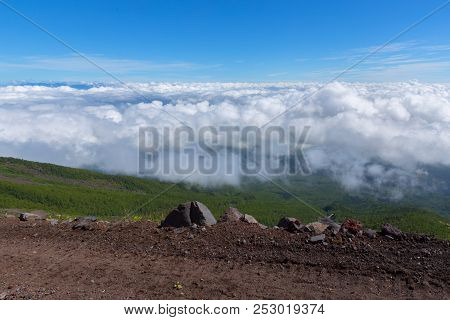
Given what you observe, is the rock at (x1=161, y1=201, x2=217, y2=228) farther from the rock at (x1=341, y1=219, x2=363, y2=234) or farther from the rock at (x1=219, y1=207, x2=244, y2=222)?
the rock at (x1=341, y1=219, x2=363, y2=234)

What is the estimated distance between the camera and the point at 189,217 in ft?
50.0

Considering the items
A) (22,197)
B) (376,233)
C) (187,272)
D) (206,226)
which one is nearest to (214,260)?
(187,272)

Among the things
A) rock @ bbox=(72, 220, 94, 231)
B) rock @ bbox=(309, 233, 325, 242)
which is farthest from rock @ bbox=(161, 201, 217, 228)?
rock @ bbox=(309, 233, 325, 242)

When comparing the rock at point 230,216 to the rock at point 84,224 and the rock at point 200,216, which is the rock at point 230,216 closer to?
the rock at point 200,216

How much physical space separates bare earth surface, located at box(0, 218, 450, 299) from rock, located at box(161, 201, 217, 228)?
78 centimetres

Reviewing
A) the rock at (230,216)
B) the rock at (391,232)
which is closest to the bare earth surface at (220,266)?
the rock at (391,232)

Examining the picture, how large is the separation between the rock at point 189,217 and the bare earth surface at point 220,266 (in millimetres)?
782

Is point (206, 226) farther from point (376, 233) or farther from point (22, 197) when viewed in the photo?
point (22, 197)

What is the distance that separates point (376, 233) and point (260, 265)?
4280 mm

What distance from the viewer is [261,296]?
31.1ft

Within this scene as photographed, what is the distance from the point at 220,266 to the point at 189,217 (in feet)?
13.2

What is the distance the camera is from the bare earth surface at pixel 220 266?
387 inches

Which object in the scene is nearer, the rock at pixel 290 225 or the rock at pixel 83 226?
the rock at pixel 290 225

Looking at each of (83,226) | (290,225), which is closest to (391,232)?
(290,225)
